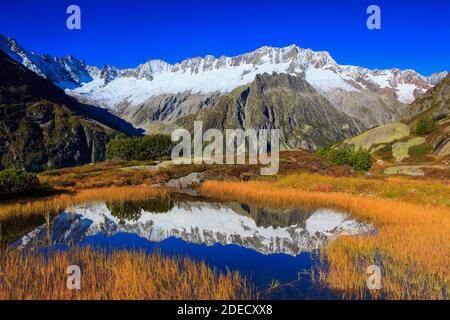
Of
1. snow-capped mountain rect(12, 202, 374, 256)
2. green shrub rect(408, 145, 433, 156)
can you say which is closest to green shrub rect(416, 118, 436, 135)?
green shrub rect(408, 145, 433, 156)

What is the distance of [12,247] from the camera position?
77.9 ft

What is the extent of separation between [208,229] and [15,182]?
2407 centimetres

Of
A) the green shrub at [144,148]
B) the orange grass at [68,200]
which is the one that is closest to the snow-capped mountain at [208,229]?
the orange grass at [68,200]

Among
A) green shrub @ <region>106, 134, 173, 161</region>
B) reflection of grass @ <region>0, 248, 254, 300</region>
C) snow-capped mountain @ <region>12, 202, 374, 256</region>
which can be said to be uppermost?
green shrub @ <region>106, 134, 173, 161</region>

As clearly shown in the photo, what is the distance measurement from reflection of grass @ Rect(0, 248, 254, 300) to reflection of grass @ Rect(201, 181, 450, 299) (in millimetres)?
5081

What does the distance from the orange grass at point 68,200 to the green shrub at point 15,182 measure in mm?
3041

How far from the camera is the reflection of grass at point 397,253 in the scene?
1714cm

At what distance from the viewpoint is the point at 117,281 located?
16734 mm

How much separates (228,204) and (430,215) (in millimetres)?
23520

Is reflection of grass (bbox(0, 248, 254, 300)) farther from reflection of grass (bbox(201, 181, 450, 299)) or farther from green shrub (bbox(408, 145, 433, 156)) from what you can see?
green shrub (bbox(408, 145, 433, 156))

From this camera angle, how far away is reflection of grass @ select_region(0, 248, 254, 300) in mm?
15656

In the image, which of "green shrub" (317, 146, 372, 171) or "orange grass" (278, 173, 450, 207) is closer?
"orange grass" (278, 173, 450, 207)

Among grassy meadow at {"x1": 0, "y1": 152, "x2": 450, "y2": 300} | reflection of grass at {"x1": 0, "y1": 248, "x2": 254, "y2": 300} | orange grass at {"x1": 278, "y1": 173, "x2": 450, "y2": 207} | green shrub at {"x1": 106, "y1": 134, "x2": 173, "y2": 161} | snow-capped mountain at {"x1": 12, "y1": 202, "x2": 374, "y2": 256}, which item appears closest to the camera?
reflection of grass at {"x1": 0, "y1": 248, "x2": 254, "y2": 300}
